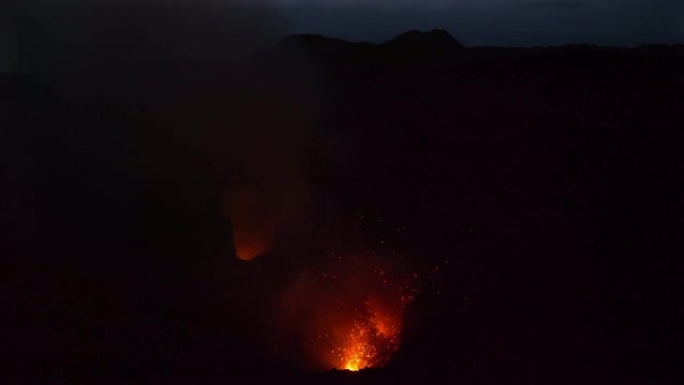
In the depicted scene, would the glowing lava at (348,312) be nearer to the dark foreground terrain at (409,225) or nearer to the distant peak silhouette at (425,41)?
the dark foreground terrain at (409,225)

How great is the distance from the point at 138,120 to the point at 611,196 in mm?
9842

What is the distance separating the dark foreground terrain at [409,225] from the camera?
28.2 feet

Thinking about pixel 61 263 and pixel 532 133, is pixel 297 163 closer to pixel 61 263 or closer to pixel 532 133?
pixel 532 133

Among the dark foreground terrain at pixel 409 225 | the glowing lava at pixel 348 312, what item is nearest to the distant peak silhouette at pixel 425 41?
the dark foreground terrain at pixel 409 225

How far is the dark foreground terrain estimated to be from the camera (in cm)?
859

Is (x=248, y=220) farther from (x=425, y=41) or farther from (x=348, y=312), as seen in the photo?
(x=425, y=41)

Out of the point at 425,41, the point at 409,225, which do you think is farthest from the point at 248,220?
the point at 425,41

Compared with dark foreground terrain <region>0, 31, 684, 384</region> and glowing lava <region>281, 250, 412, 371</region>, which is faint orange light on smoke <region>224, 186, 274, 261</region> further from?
glowing lava <region>281, 250, 412, 371</region>

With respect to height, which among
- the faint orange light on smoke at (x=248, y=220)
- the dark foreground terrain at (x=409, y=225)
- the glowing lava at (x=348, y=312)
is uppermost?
the dark foreground terrain at (x=409, y=225)

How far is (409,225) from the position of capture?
1141 cm

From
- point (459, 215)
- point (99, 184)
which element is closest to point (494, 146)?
point (459, 215)

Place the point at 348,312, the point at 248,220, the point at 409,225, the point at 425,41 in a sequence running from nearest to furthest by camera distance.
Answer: the point at 348,312 < the point at 409,225 < the point at 248,220 < the point at 425,41

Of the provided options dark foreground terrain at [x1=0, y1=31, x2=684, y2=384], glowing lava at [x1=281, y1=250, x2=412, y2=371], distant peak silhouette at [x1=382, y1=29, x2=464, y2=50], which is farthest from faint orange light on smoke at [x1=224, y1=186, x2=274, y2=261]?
distant peak silhouette at [x1=382, y1=29, x2=464, y2=50]

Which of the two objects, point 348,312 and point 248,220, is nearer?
point 348,312
